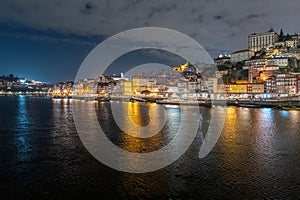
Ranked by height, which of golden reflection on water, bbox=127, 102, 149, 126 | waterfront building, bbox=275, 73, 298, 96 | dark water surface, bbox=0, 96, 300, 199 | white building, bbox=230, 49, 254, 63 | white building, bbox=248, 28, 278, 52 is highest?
white building, bbox=248, 28, 278, 52

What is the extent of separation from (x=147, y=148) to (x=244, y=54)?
234 feet

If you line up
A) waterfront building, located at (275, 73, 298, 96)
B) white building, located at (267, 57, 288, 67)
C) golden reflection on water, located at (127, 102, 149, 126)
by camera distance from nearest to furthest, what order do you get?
1. golden reflection on water, located at (127, 102, 149, 126)
2. waterfront building, located at (275, 73, 298, 96)
3. white building, located at (267, 57, 288, 67)

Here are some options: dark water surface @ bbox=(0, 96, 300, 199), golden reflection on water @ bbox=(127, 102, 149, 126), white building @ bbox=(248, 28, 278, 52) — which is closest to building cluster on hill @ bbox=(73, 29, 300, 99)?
white building @ bbox=(248, 28, 278, 52)

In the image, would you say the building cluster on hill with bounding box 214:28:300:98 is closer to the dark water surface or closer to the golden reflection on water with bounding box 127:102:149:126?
the golden reflection on water with bounding box 127:102:149:126

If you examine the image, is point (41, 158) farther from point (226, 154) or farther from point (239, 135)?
point (239, 135)

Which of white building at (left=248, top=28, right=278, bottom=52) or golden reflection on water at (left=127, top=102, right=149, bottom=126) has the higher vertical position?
white building at (left=248, top=28, right=278, bottom=52)

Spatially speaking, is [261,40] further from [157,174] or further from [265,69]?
[157,174]

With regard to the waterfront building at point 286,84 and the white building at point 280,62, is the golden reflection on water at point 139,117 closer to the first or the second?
the waterfront building at point 286,84

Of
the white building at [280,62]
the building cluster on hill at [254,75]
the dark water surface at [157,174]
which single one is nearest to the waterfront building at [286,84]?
the building cluster on hill at [254,75]

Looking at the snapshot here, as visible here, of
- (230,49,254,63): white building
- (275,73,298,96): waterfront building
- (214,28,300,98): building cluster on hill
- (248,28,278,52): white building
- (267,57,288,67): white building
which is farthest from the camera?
(230,49,254,63): white building

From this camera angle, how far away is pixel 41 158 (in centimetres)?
1102

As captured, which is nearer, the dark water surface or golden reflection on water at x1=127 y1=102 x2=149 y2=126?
the dark water surface

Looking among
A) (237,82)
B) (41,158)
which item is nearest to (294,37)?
(237,82)

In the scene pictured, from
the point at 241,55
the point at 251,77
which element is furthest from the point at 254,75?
the point at 241,55
